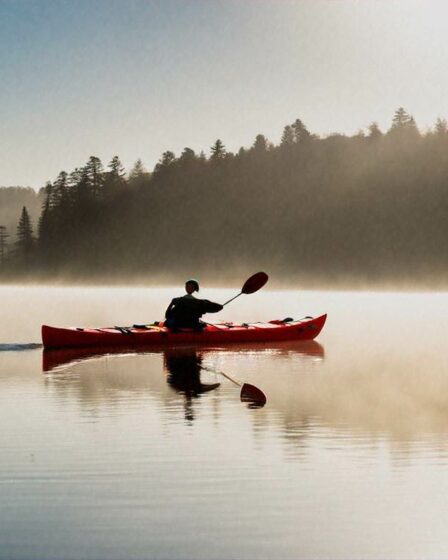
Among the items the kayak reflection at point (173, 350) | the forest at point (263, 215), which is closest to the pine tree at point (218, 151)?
the forest at point (263, 215)

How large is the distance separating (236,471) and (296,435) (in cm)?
203

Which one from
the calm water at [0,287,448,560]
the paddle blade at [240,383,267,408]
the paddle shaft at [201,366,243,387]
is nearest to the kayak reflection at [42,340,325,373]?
the calm water at [0,287,448,560]

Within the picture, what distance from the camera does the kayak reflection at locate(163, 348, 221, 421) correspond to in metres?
13.8

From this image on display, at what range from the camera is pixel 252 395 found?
45.4 feet

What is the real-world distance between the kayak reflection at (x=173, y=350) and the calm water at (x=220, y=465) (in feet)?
5.25

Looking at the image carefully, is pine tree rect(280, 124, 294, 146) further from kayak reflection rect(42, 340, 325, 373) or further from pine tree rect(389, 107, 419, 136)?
kayak reflection rect(42, 340, 325, 373)

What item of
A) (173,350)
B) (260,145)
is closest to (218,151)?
(260,145)

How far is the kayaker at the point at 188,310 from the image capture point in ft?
63.0

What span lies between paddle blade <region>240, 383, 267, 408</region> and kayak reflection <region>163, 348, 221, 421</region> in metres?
0.54

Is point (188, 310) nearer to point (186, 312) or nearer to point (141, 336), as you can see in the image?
point (186, 312)

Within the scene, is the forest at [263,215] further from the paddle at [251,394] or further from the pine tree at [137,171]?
the paddle at [251,394]

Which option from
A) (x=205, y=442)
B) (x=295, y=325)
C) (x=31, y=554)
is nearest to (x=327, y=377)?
(x=295, y=325)

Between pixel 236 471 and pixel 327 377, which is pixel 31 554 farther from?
pixel 327 377

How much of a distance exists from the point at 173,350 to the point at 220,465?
12.4m
